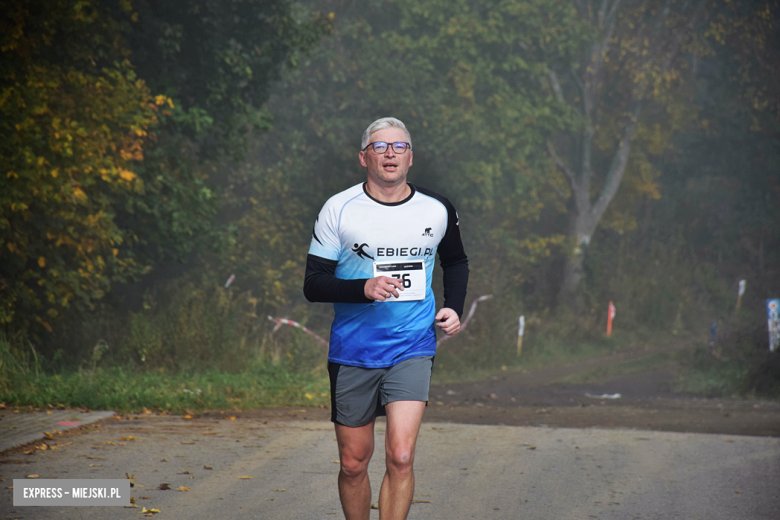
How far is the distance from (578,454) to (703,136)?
31.3 meters

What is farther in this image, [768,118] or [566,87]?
[566,87]

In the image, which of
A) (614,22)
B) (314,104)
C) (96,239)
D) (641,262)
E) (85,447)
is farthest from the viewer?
(641,262)

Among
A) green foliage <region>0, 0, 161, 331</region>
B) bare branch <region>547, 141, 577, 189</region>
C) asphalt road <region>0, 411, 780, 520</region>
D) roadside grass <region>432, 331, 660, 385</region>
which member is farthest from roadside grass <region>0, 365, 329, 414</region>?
bare branch <region>547, 141, 577, 189</region>

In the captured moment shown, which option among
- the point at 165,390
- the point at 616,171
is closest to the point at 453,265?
the point at 165,390

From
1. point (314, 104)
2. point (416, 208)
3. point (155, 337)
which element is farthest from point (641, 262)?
point (416, 208)

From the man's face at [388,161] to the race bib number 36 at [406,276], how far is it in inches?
17.4

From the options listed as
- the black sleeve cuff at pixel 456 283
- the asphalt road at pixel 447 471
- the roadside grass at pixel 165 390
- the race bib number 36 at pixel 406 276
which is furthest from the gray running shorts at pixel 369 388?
the roadside grass at pixel 165 390

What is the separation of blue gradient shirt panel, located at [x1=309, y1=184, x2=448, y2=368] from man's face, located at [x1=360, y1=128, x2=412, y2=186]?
129mm

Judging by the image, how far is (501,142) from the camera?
28.9 metres

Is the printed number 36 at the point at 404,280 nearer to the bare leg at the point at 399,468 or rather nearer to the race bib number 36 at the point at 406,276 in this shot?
the race bib number 36 at the point at 406,276

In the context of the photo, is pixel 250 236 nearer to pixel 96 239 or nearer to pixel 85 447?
pixel 96 239

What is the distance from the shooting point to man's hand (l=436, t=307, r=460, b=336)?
4625 millimetres

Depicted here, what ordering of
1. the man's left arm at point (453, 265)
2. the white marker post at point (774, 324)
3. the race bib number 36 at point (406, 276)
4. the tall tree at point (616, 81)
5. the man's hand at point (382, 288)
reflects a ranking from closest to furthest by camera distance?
the man's hand at point (382, 288) → the race bib number 36 at point (406, 276) → the man's left arm at point (453, 265) → the white marker post at point (774, 324) → the tall tree at point (616, 81)

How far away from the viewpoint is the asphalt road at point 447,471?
6.13 meters
